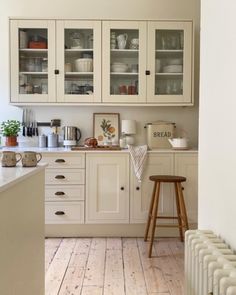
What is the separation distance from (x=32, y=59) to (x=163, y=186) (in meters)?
1.97

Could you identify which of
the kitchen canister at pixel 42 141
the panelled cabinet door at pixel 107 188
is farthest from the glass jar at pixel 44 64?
the panelled cabinet door at pixel 107 188

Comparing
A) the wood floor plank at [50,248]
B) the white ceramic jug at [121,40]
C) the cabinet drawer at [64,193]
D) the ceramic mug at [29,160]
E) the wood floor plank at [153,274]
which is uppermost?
the white ceramic jug at [121,40]

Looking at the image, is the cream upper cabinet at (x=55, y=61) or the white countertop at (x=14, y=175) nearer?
the white countertop at (x=14, y=175)

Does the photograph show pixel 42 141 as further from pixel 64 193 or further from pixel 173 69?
pixel 173 69

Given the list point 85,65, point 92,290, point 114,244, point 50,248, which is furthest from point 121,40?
point 92,290

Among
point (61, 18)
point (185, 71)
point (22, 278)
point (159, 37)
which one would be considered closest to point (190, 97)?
point (185, 71)

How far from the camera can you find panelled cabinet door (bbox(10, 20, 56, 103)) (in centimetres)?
373

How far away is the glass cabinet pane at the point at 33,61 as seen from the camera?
3.77 meters

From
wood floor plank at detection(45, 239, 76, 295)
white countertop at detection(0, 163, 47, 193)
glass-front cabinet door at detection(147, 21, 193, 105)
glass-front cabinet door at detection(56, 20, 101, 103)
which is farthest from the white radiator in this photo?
glass-front cabinet door at detection(56, 20, 101, 103)

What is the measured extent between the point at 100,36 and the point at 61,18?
1.49ft

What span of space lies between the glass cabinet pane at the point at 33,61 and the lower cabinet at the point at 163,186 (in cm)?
140

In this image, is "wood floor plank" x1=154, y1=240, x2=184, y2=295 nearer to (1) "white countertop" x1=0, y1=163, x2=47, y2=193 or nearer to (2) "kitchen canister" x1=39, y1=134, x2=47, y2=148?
(1) "white countertop" x1=0, y1=163, x2=47, y2=193

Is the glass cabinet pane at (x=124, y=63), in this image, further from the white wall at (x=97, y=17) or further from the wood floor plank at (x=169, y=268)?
the wood floor plank at (x=169, y=268)

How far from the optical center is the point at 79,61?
382cm
